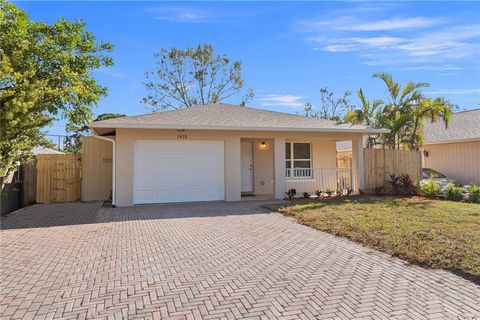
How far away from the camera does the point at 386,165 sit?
15.2m

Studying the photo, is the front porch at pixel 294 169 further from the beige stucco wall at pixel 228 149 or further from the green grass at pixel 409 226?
the green grass at pixel 409 226

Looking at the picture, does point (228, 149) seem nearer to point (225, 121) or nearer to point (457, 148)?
point (225, 121)

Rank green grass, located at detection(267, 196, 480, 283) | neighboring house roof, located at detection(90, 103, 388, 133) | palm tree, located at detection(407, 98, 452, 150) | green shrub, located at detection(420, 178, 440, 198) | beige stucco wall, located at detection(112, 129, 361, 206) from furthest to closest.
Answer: palm tree, located at detection(407, 98, 452, 150)
green shrub, located at detection(420, 178, 440, 198)
beige stucco wall, located at detection(112, 129, 361, 206)
neighboring house roof, located at detection(90, 103, 388, 133)
green grass, located at detection(267, 196, 480, 283)

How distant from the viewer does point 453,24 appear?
36.4 ft

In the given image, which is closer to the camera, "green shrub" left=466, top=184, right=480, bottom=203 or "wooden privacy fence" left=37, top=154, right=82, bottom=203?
"green shrub" left=466, top=184, right=480, bottom=203

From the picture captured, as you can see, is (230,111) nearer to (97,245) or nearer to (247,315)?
(97,245)

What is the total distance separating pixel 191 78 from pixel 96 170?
19.2 m

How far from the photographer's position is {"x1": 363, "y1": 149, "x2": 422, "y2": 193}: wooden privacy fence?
1492 centimetres

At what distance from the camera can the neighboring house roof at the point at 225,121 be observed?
11703 millimetres

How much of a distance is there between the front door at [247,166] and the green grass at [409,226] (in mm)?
4522

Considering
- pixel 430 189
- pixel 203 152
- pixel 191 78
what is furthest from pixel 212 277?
pixel 191 78

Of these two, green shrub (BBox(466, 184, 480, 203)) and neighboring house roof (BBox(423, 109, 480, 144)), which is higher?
neighboring house roof (BBox(423, 109, 480, 144))

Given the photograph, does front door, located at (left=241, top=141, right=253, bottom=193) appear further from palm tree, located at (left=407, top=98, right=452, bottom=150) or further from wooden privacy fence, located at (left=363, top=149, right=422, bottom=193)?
palm tree, located at (left=407, top=98, right=452, bottom=150)

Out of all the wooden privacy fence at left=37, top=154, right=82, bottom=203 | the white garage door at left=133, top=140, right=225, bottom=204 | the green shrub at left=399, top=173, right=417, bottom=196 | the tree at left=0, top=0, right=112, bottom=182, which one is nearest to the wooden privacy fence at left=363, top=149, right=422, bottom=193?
the green shrub at left=399, top=173, right=417, bottom=196
